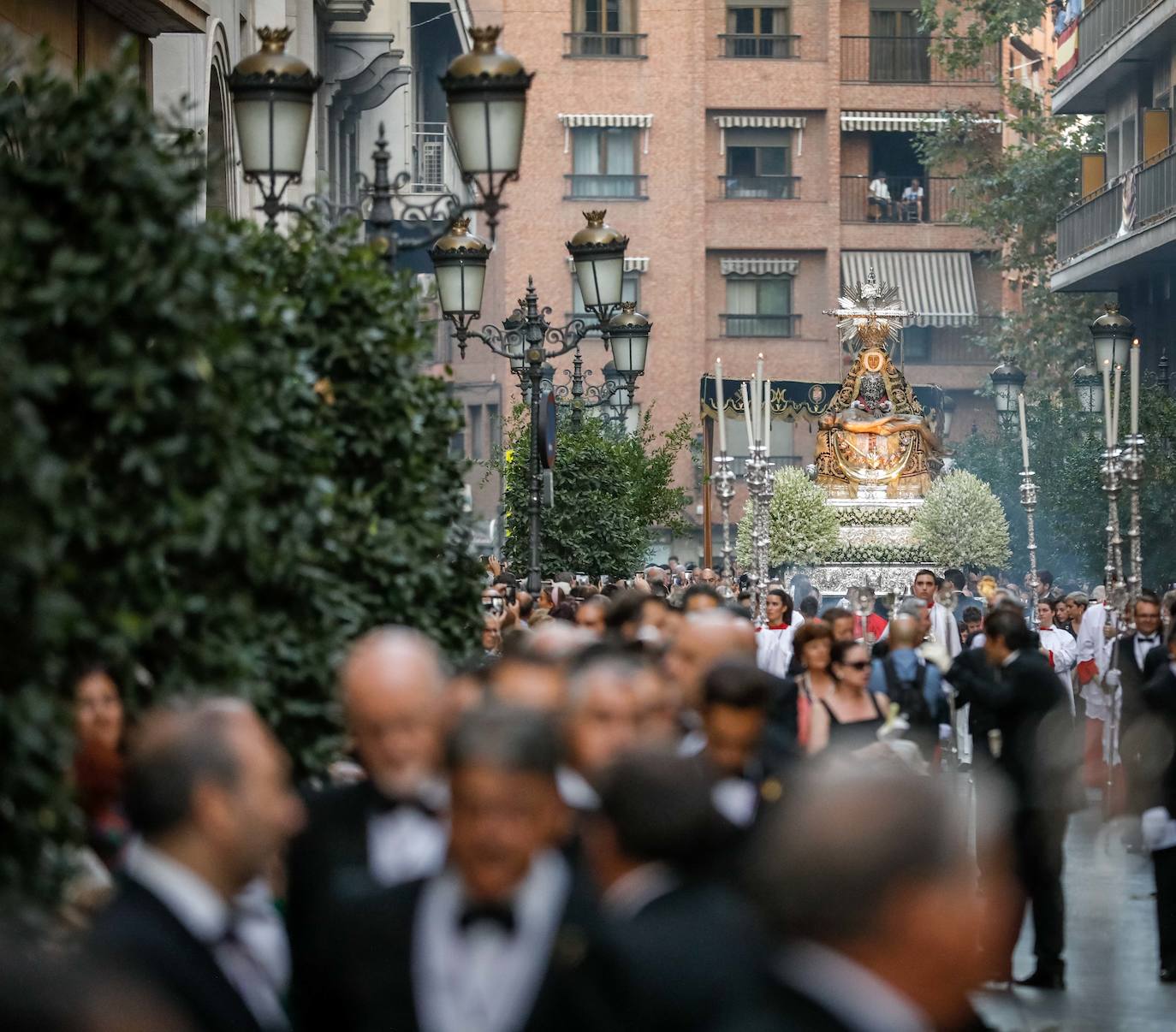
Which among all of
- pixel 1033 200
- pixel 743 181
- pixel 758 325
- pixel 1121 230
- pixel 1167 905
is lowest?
pixel 1167 905

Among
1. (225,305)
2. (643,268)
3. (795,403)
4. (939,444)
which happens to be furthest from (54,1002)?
(643,268)

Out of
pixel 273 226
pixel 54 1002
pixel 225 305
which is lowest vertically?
pixel 54 1002

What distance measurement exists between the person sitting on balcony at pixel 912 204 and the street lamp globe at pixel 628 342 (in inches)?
1534

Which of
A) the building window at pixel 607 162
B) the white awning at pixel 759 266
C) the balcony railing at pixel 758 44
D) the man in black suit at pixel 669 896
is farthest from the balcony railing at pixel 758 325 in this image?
the man in black suit at pixel 669 896

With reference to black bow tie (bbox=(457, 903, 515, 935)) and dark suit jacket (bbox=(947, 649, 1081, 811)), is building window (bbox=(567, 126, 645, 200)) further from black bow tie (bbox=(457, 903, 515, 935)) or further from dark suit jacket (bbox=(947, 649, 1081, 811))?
black bow tie (bbox=(457, 903, 515, 935))

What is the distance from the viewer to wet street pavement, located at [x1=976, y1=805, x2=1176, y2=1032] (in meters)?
9.75

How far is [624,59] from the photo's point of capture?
196 ft

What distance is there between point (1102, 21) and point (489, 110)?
27301mm

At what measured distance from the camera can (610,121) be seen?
59844 mm

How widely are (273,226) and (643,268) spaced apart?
49.6m

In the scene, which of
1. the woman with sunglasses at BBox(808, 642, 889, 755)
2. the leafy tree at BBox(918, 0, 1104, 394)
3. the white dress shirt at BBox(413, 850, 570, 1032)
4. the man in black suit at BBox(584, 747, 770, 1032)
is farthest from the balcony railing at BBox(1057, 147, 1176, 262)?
the white dress shirt at BBox(413, 850, 570, 1032)

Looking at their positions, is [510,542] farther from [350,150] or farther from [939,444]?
[939,444]

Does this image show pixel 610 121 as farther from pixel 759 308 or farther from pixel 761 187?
pixel 759 308

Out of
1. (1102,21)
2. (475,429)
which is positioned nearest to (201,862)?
(1102,21)
